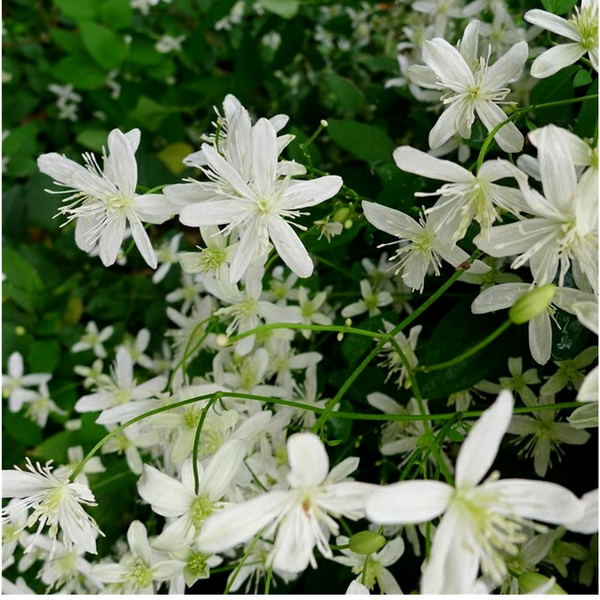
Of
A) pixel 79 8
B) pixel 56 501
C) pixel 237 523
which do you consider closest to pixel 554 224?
pixel 237 523

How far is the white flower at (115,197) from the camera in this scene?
0.56 meters

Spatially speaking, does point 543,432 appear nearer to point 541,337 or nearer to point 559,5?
point 541,337

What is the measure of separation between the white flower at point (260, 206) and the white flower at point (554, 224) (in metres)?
0.13

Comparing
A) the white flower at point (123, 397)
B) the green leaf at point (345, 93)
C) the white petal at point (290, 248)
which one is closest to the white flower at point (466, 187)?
the white petal at point (290, 248)

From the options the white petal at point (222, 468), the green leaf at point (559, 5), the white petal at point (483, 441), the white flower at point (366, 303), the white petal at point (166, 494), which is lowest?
the white petal at point (166, 494)

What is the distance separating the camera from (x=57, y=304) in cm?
105

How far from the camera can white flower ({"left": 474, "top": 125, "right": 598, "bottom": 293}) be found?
414 mm

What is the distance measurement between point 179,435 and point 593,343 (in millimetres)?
394

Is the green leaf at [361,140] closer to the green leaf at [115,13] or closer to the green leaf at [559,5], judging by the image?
the green leaf at [559,5]

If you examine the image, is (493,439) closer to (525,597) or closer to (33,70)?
(525,597)

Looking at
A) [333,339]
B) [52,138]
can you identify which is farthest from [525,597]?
[52,138]

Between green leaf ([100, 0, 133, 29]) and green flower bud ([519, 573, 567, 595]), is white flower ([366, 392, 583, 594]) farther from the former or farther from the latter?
green leaf ([100, 0, 133, 29])

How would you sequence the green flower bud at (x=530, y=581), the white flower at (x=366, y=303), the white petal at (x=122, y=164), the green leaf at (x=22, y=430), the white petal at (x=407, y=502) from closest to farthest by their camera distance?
the white petal at (x=407, y=502) < the green flower bud at (x=530, y=581) < the white petal at (x=122, y=164) < the white flower at (x=366, y=303) < the green leaf at (x=22, y=430)

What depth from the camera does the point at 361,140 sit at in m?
0.78
